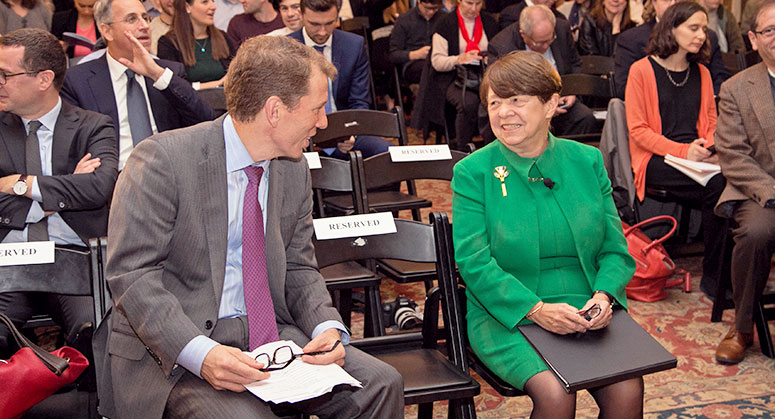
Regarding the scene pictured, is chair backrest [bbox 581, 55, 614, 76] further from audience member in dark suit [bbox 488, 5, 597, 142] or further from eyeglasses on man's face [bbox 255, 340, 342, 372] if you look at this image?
eyeglasses on man's face [bbox 255, 340, 342, 372]

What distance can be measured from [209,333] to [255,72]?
2.28 ft

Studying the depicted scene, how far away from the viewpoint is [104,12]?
3754 mm

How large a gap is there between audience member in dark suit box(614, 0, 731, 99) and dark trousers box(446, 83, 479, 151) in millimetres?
1162

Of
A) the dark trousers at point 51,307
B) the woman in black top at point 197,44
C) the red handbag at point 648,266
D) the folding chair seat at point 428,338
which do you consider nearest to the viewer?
the folding chair seat at point 428,338

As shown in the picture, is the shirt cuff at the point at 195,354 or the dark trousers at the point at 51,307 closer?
the shirt cuff at the point at 195,354

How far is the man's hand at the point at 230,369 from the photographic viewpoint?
1.91 metres

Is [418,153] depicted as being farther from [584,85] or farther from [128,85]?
[584,85]

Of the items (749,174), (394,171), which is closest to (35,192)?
(394,171)

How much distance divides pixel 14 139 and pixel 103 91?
70 centimetres

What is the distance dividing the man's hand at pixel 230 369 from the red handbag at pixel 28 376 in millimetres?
463

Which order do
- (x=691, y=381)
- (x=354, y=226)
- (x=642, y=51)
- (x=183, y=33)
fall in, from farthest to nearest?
A: (x=642, y=51) < (x=183, y=33) < (x=691, y=381) < (x=354, y=226)

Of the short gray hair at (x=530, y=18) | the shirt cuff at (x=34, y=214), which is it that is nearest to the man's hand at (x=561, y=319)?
the shirt cuff at (x=34, y=214)

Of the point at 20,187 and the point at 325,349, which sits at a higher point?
the point at 20,187

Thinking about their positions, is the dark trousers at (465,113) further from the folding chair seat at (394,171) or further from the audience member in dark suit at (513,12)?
the folding chair seat at (394,171)
